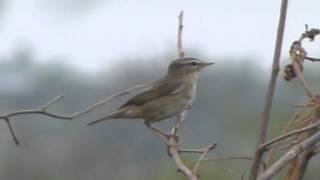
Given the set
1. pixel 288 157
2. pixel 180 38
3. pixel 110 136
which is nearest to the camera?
pixel 288 157

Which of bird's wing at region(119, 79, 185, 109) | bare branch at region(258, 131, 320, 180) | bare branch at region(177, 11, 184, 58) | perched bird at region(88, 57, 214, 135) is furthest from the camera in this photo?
bird's wing at region(119, 79, 185, 109)

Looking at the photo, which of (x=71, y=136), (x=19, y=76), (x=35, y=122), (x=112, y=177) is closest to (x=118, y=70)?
(x=112, y=177)

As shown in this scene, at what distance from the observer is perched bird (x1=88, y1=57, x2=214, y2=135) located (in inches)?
189

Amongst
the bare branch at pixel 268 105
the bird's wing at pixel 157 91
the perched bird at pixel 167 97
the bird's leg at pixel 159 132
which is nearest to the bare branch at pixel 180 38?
the bird's leg at pixel 159 132

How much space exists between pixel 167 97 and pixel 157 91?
110mm

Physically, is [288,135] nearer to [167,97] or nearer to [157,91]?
[167,97]

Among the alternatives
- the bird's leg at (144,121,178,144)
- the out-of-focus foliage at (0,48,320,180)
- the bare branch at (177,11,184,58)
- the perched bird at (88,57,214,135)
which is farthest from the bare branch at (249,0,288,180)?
the out-of-focus foliage at (0,48,320,180)

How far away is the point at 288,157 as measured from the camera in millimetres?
1997

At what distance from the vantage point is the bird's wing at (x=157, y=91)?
4910 millimetres

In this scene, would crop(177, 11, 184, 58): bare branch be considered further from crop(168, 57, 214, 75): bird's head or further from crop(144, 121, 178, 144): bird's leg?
crop(168, 57, 214, 75): bird's head

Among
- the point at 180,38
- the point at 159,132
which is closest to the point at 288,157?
the point at 180,38

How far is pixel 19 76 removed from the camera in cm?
1703

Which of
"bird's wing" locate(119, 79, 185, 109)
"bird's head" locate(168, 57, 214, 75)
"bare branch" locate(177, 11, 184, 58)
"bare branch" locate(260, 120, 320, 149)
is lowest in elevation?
"bird's wing" locate(119, 79, 185, 109)

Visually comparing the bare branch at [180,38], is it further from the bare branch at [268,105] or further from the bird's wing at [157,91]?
the bird's wing at [157,91]
